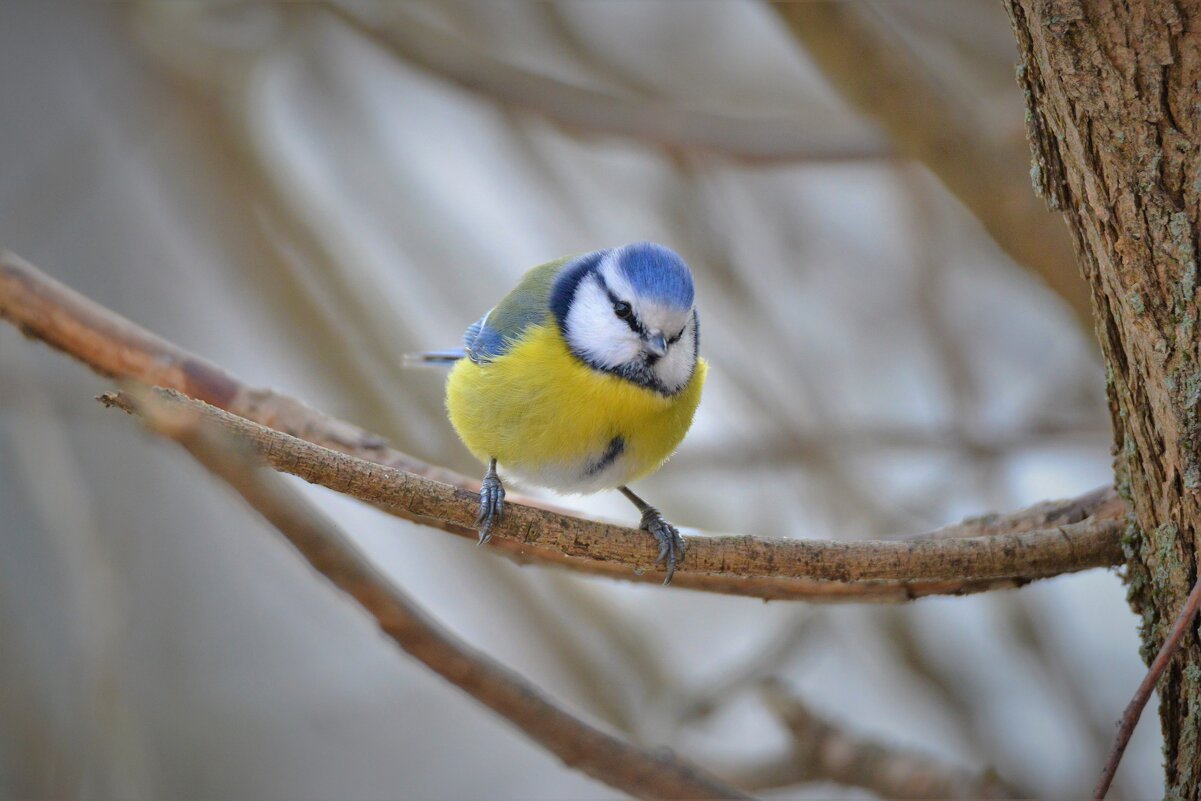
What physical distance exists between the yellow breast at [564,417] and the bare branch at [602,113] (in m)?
0.68

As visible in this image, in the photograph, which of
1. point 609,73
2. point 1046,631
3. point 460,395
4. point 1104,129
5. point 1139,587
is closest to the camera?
point 1104,129

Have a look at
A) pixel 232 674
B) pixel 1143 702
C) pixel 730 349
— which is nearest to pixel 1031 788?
pixel 730 349

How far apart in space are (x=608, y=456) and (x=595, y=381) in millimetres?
105

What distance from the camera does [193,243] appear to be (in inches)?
101

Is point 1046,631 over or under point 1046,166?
over

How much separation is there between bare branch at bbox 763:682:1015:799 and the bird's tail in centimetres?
74

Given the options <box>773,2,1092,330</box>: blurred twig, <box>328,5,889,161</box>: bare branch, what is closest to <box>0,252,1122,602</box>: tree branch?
<box>773,2,1092,330</box>: blurred twig

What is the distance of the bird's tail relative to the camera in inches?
70.4

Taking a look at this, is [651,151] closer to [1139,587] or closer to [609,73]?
[609,73]

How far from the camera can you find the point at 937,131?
1501 mm

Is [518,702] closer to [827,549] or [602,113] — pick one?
[827,549]

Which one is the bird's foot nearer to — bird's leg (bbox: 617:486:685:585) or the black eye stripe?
bird's leg (bbox: 617:486:685:585)

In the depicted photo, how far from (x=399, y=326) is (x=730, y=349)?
0.78m

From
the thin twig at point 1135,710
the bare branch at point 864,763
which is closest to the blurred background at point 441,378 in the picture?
the bare branch at point 864,763
